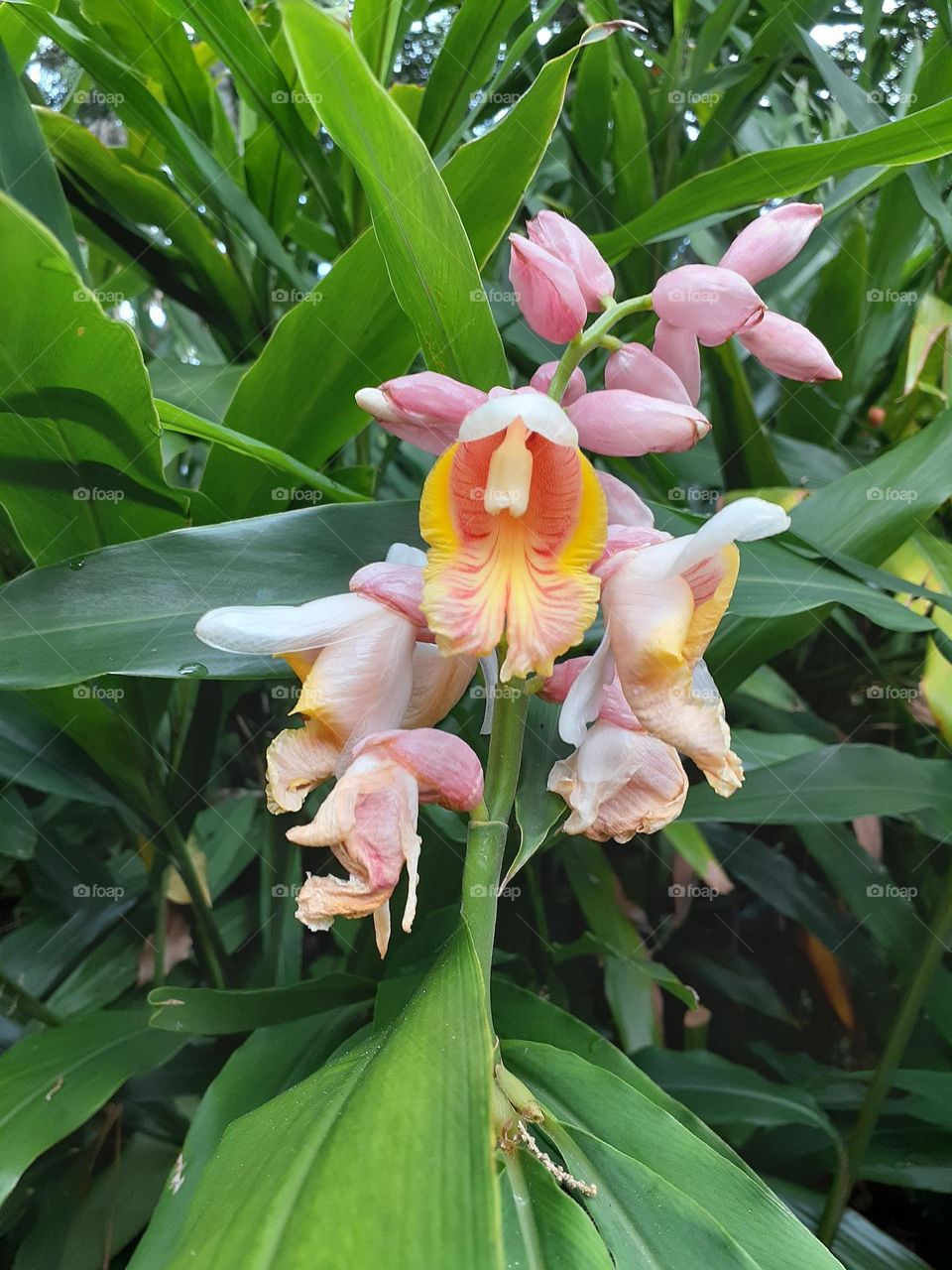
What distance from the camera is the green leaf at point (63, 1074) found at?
55cm

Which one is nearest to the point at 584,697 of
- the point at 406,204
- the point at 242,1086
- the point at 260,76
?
the point at 406,204

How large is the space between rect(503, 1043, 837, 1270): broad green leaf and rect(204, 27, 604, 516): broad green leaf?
467mm

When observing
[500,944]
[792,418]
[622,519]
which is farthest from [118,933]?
[792,418]

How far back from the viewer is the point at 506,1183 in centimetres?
38

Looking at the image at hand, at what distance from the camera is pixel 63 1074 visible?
0.62m

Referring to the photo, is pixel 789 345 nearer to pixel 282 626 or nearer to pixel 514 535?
pixel 514 535

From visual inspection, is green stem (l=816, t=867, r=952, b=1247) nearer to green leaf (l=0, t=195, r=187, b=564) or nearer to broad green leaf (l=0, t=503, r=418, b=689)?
broad green leaf (l=0, t=503, r=418, b=689)

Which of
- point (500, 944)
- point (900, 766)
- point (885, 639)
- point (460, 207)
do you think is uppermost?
point (460, 207)

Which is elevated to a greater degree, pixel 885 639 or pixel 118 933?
pixel 885 639

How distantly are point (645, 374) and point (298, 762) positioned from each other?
281 millimetres

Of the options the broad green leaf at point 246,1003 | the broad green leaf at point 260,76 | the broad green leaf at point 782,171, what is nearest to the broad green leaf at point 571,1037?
the broad green leaf at point 246,1003

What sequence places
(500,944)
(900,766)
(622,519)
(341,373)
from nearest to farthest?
1. (622,519)
2. (341,373)
3. (900,766)
4. (500,944)

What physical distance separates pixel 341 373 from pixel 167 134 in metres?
0.37

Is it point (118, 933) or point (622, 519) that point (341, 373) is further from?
point (118, 933)
